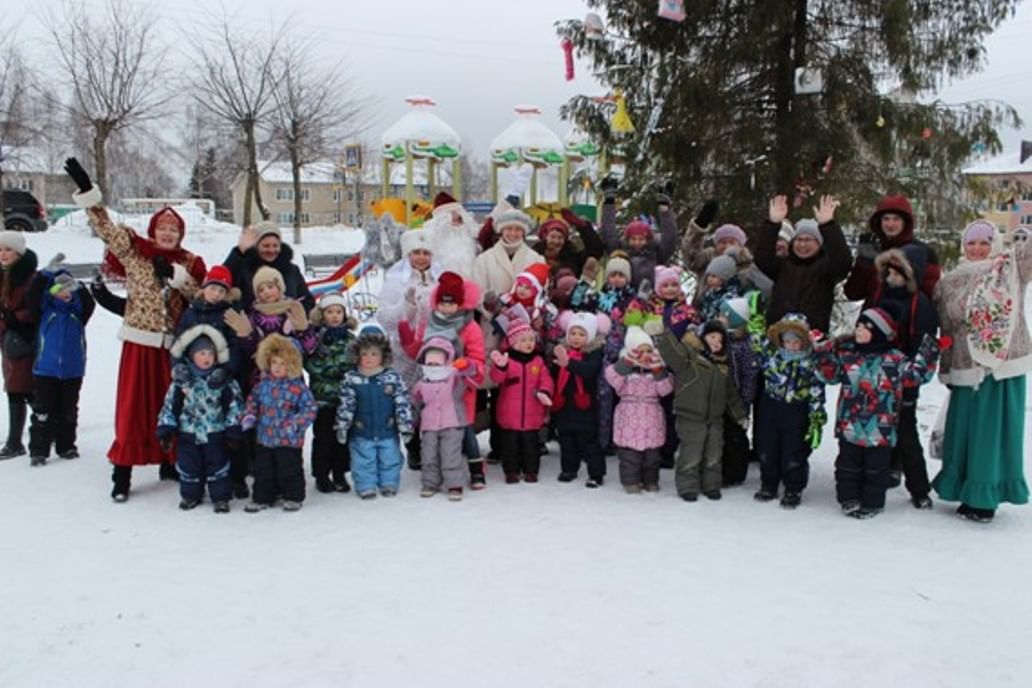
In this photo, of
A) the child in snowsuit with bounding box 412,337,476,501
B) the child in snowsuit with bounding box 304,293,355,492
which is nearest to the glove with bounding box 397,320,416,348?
the child in snowsuit with bounding box 412,337,476,501

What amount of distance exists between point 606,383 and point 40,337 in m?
4.21

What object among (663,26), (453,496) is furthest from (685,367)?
(663,26)

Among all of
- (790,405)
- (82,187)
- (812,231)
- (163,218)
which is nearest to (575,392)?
(790,405)

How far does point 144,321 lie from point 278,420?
1271 millimetres

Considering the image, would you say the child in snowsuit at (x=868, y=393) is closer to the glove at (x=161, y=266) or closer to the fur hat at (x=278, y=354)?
the fur hat at (x=278, y=354)

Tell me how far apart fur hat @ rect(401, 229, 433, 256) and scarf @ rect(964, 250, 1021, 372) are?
3730 mm

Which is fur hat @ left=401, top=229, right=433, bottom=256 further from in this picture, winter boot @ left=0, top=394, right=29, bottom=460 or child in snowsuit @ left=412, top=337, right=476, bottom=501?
winter boot @ left=0, top=394, right=29, bottom=460

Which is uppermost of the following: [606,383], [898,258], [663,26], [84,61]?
[84,61]

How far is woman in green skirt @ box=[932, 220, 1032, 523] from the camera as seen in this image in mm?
4746

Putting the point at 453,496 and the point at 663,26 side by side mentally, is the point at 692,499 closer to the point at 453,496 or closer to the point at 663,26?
the point at 453,496

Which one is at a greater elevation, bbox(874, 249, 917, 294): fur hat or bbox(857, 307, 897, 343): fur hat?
bbox(874, 249, 917, 294): fur hat

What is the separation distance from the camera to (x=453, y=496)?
5336 mm

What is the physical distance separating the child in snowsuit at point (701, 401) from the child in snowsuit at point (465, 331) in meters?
1.27

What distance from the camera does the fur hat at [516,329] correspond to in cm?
559
